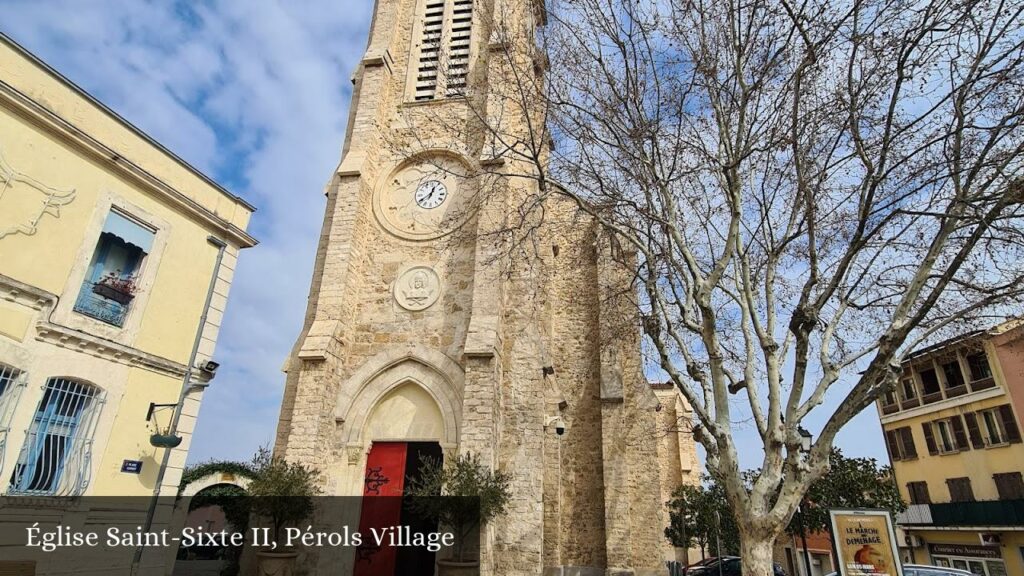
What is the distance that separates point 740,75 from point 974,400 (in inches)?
724

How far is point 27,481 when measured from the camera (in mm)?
7102

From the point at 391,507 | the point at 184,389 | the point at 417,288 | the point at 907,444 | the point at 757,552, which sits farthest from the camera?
the point at 907,444

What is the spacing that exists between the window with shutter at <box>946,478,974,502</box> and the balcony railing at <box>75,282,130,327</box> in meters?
24.8

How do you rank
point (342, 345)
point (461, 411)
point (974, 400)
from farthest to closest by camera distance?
point (974, 400)
point (342, 345)
point (461, 411)

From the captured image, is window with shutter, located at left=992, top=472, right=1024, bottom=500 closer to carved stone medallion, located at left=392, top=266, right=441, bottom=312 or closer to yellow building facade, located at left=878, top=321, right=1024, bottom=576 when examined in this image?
yellow building facade, located at left=878, top=321, right=1024, bottom=576

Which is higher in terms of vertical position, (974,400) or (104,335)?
(974,400)

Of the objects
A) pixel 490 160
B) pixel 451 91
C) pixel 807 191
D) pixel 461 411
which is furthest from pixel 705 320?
pixel 451 91

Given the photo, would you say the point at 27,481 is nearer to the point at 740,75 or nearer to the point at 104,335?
the point at 104,335

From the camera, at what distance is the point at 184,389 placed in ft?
30.3

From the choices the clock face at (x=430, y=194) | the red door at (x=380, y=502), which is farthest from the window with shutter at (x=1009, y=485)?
the clock face at (x=430, y=194)

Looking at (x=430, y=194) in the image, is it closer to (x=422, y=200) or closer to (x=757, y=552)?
(x=422, y=200)

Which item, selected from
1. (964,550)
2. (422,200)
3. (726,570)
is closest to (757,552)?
(422,200)

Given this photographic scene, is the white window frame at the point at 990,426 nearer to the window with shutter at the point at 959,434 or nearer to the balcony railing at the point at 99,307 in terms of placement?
the window with shutter at the point at 959,434

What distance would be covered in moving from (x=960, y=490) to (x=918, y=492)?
1.83 m
